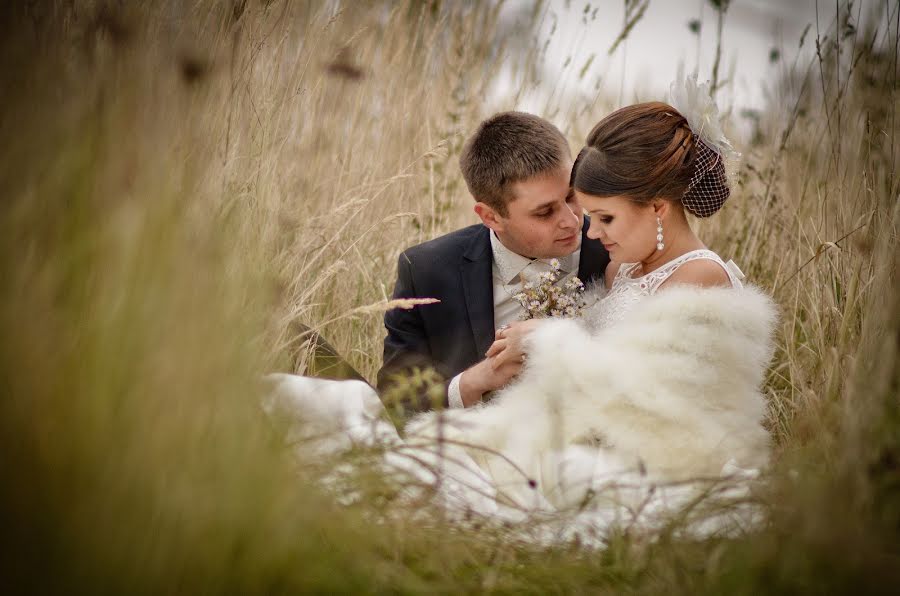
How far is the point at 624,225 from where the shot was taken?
2.26m

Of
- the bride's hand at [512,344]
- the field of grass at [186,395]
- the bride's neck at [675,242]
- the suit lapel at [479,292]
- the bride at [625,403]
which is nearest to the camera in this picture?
the field of grass at [186,395]

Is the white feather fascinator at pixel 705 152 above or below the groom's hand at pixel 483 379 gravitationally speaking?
above

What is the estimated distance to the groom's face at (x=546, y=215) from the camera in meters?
2.64

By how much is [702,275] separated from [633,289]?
241 millimetres

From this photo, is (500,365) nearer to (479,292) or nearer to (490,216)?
(479,292)

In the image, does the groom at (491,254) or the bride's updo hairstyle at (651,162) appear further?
the groom at (491,254)

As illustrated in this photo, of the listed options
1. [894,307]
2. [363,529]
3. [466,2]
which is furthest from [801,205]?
[363,529]

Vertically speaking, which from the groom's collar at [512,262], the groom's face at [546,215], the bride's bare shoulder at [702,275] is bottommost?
the bride's bare shoulder at [702,275]

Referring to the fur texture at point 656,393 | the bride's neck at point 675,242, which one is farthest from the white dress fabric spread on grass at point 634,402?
the bride's neck at point 675,242

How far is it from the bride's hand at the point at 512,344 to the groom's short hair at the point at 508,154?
74cm

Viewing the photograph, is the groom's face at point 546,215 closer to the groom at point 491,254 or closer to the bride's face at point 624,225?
the groom at point 491,254

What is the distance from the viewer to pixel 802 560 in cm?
104

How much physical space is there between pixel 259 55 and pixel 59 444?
5.50 ft

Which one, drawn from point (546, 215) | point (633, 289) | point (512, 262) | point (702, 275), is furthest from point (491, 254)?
point (702, 275)
